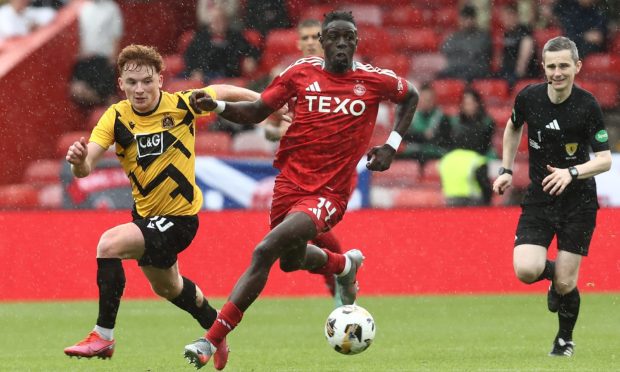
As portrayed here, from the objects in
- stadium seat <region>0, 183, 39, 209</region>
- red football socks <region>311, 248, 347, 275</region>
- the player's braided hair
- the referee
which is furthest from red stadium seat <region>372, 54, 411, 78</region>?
the player's braided hair

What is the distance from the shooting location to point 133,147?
29.2 ft

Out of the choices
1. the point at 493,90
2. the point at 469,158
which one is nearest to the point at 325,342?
the point at 469,158

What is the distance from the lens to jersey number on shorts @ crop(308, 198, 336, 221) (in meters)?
8.57

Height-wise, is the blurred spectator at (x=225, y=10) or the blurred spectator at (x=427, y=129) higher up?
the blurred spectator at (x=225, y=10)

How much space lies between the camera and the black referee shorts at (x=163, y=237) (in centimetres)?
874

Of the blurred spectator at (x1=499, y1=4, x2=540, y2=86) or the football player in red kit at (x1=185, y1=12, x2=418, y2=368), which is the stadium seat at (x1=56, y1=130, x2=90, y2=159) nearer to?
the blurred spectator at (x1=499, y1=4, x2=540, y2=86)

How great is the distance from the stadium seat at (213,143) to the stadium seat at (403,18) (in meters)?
4.26

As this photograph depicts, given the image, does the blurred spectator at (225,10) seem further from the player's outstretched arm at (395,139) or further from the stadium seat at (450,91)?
the player's outstretched arm at (395,139)

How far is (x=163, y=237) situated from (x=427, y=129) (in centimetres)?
813

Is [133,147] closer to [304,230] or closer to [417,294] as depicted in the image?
[304,230]

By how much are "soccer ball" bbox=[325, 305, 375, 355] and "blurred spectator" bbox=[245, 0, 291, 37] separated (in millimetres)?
11361

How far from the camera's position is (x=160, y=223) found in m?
8.83

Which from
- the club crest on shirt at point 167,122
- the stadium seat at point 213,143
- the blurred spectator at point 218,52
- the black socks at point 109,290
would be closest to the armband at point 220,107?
the club crest on shirt at point 167,122

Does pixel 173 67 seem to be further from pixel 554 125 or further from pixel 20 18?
pixel 554 125
